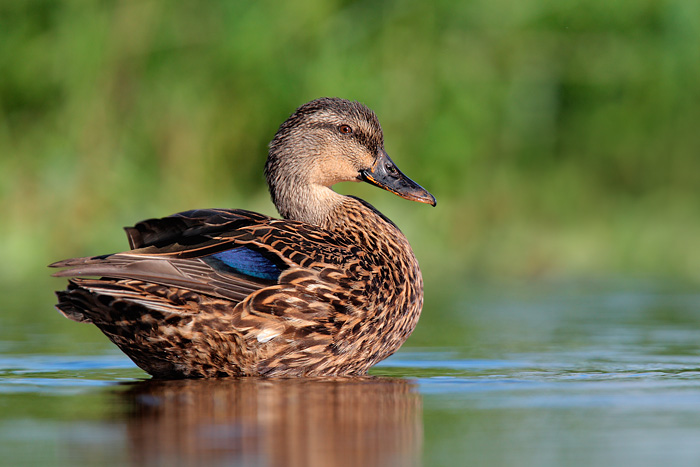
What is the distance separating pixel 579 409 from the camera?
4035 millimetres

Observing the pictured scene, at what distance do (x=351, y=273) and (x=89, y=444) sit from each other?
190cm

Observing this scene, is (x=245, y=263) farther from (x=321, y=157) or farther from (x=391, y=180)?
(x=391, y=180)

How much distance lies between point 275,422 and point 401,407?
550mm

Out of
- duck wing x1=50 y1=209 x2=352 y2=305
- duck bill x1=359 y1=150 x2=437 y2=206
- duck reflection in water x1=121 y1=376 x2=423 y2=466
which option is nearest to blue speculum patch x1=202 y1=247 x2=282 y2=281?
duck wing x1=50 y1=209 x2=352 y2=305

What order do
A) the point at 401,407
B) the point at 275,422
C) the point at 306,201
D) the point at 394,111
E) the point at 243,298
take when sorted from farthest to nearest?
the point at 394,111 → the point at 306,201 → the point at 243,298 → the point at 401,407 → the point at 275,422

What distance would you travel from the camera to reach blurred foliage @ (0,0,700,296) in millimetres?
10328

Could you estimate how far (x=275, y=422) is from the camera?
3750mm

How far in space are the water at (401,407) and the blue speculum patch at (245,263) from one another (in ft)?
1.48

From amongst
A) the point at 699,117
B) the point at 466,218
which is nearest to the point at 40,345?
the point at 466,218

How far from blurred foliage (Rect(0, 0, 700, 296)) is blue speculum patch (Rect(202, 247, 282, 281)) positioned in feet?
15.9

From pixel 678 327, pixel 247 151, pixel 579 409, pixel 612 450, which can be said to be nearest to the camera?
pixel 612 450

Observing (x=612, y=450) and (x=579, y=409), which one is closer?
(x=612, y=450)

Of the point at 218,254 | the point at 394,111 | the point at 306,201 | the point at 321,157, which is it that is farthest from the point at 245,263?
the point at 394,111

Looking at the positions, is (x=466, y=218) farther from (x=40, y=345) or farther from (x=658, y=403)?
(x=658, y=403)
